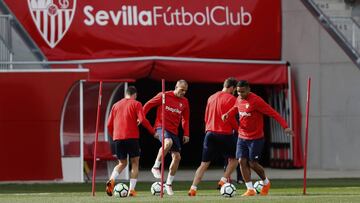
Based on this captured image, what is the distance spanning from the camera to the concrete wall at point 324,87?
3391cm

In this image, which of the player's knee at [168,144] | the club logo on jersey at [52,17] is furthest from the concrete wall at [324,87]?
the player's knee at [168,144]

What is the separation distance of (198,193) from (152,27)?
11.9 meters

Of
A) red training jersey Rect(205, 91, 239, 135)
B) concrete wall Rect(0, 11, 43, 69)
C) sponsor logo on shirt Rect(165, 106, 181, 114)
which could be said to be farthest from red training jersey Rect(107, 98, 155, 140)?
concrete wall Rect(0, 11, 43, 69)

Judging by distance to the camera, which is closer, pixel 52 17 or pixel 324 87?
pixel 52 17

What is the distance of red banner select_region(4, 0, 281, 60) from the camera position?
32.4m

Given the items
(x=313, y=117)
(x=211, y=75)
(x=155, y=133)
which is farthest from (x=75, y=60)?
(x=155, y=133)

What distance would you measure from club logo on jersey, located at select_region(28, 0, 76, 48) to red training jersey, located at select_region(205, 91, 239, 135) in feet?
36.0

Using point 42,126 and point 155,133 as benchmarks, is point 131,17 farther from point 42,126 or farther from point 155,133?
point 155,133

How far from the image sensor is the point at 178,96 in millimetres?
22219

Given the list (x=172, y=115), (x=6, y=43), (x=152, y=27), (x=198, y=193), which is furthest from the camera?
(x=152, y=27)

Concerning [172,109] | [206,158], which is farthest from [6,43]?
[206,158]

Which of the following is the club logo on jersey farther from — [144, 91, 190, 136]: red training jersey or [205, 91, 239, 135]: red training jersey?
[205, 91, 239, 135]: red training jersey

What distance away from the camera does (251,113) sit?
21.3 m

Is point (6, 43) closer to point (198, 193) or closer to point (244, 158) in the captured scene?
point (198, 193)
